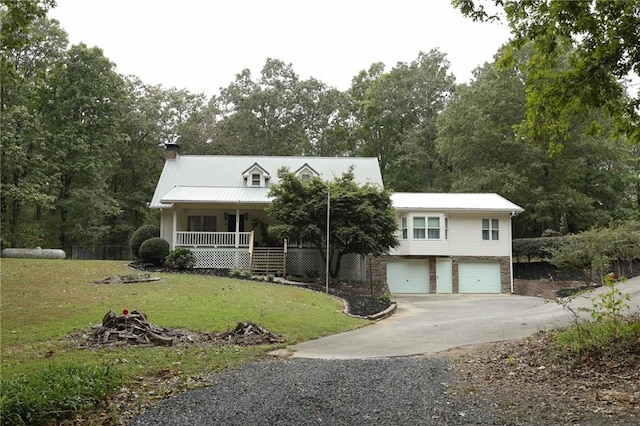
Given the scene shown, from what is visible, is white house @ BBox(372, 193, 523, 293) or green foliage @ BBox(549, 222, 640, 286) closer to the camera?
green foliage @ BBox(549, 222, 640, 286)

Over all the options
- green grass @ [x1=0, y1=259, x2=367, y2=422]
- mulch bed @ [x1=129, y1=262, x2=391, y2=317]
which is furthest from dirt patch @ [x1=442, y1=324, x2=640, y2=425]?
mulch bed @ [x1=129, y1=262, x2=391, y2=317]

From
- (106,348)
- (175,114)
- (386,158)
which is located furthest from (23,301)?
(386,158)

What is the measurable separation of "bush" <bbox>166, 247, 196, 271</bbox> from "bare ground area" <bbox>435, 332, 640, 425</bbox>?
16.7 metres

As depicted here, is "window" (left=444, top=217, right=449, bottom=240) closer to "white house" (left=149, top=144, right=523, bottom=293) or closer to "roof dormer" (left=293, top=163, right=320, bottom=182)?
"white house" (left=149, top=144, right=523, bottom=293)

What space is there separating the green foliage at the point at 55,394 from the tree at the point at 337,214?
1603cm

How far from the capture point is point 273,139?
149 ft

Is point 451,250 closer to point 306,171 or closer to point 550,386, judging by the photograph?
point 306,171

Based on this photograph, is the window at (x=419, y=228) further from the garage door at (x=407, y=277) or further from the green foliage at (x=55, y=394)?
the green foliage at (x=55, y=394)

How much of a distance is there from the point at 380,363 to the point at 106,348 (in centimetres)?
482

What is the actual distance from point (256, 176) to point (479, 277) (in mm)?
13051

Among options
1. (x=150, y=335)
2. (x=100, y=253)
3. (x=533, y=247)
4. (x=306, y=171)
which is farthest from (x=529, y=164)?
(x=100, y=253)

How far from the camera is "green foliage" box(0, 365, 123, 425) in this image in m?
4.96

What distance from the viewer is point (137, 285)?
17688 mm

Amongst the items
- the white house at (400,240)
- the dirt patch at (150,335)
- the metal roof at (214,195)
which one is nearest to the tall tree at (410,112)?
the white house at (400,240)
